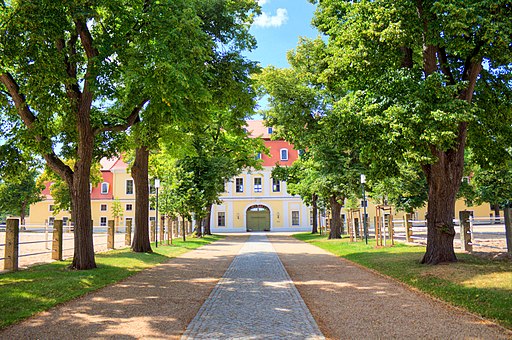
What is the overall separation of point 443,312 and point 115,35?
32.9 feet

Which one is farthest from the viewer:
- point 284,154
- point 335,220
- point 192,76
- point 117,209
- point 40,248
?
point 284,154

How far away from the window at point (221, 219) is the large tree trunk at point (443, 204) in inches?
1816

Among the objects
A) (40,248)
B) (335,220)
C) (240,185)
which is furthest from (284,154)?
(40,248)

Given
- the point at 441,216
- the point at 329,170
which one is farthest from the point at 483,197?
the point at 441,216

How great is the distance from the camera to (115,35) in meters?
11.5

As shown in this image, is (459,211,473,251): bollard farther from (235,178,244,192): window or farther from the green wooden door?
(235,178,244,192): window

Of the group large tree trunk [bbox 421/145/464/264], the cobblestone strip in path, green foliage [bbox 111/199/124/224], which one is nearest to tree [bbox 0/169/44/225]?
green foliage [bbox 111/199/124/224]

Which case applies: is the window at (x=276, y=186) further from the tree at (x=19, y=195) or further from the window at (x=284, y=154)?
the tree at (x=19, y=195)

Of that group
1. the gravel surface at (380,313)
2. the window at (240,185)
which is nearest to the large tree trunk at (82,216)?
the gravel surface at (380,313)

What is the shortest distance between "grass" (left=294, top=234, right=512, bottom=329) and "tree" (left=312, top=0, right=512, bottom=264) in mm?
1014

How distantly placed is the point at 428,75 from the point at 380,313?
708 centimetres

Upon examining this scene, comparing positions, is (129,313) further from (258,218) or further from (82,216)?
(258,218)

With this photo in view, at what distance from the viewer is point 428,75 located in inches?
452

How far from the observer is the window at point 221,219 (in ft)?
188
